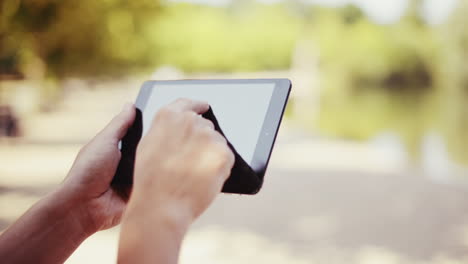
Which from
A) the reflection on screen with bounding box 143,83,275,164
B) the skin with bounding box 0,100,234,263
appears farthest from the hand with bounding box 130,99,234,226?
the reflection on screen with bounding box 143,83,275,164

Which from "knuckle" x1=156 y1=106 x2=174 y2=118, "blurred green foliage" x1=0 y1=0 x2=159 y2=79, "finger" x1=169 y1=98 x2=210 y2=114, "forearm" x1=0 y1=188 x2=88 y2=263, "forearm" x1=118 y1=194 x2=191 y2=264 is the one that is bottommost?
"blurred green foliage" x1=0 y1=0 x2=159 y2=79

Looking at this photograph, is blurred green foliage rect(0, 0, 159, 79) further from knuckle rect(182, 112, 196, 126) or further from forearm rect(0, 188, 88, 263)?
knuckle rect(182, 112, 196, 126)

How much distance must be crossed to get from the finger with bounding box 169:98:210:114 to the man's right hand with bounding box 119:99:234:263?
0.02 metres

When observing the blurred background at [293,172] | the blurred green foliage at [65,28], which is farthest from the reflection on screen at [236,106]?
the blurred green foliage at [65,28]

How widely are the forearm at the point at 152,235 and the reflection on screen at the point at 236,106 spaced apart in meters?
0.43

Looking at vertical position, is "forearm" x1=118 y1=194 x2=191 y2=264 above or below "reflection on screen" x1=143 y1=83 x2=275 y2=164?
above

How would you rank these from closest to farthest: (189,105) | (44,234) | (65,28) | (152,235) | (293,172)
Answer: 1. (152,235)
2. (189,105)
3. (44,234)
4. (293,172)
5. (65,28)

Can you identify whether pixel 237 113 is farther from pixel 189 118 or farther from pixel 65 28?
pixel 65 28

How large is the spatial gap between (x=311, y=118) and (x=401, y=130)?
214 inches

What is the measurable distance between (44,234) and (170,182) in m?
0.50

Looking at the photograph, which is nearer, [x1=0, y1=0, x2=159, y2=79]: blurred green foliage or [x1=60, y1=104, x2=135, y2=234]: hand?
[x1=60, y1=104, x2=135, y2=234]: hand

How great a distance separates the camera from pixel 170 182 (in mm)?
876

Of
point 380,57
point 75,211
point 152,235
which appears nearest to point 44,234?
point 75,211

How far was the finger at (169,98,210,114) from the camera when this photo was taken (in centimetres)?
96
